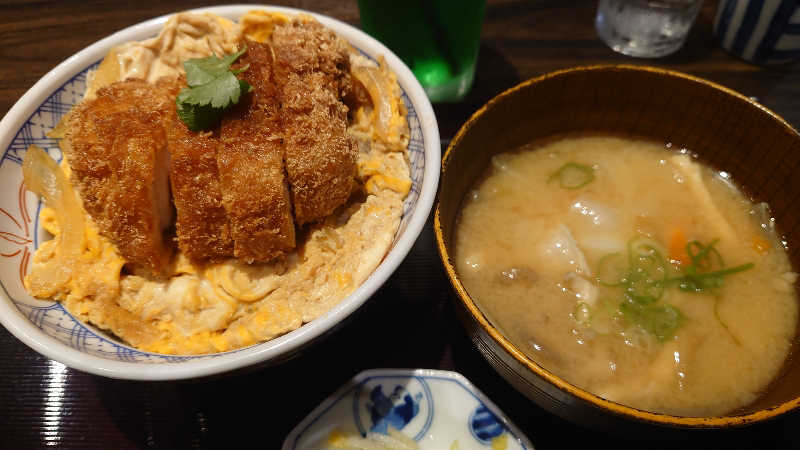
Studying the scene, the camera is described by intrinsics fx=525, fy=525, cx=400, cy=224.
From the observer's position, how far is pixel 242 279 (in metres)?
1.52

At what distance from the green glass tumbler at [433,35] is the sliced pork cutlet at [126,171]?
0.91 m

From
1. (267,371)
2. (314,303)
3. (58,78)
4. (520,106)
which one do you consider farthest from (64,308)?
(520,106)

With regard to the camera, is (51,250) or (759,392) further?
(51,250)

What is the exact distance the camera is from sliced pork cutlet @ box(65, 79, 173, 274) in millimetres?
1410

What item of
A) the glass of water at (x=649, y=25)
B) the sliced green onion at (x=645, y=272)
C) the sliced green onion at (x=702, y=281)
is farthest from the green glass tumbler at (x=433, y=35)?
the sliced green onion at (x=702, y=281)

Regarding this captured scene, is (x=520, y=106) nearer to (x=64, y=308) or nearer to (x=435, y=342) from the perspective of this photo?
(x=435, y=342)

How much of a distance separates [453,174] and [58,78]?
1362mm

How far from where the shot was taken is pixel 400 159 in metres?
1.69

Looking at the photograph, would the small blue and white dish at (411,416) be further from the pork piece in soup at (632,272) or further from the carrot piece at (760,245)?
the carrot piece at (760,245)

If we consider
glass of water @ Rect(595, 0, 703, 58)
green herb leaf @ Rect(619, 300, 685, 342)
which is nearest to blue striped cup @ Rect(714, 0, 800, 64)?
glass of water @ Rect(595, 0, 703, 58)

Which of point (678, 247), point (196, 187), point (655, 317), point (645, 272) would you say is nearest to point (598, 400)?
point (655, 317)

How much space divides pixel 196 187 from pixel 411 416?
0.85m

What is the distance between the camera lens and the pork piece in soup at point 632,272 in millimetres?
1421

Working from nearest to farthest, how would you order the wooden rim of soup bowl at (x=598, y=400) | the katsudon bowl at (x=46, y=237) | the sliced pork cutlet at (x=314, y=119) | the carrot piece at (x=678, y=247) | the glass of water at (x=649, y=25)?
the wooden rim of soup bowl at (x=598, y=400), the katsudon bowl at (x=46, y=237), the sliced pork cutlet at (x=314, y=119), the carrot piece at (x=678, y=247), the glass of water at (x=649, y=25)
